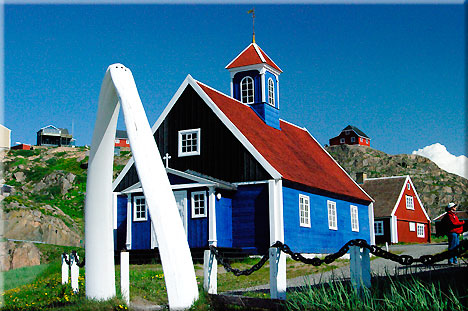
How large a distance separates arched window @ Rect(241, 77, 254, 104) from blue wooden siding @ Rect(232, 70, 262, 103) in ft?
0.58

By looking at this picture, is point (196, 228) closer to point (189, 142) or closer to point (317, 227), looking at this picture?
point (189, 142)

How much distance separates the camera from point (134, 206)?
2364 centimetres

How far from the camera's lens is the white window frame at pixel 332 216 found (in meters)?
27.2

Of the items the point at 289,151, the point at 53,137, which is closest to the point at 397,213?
the point at 289,151

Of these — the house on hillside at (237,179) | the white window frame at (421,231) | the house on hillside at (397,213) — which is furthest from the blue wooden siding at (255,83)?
the white window frame at (421,231)

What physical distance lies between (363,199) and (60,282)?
20144mm

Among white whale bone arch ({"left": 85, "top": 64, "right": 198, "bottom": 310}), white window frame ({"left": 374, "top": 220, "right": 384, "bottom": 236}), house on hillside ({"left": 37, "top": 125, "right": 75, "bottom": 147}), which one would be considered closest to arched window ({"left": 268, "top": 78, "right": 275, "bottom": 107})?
white whale bone arch ({"left": 85, "top": 64, "right": 198, "bottom": 310})

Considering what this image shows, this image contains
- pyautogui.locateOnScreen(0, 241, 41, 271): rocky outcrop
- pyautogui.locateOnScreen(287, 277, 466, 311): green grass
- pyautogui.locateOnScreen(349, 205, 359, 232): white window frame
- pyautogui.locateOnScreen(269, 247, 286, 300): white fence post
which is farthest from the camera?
pyautogui.locateOnScreen(349, 205, 359, 232): white window frame

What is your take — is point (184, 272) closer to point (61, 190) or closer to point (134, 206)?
point (134, 206)

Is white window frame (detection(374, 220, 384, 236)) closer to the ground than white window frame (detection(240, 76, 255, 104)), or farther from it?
closer to the ground

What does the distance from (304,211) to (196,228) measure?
16.7 feet

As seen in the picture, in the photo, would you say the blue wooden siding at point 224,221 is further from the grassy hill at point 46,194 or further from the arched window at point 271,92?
the grassy hill at point 46,194

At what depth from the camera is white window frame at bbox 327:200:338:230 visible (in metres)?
27.2

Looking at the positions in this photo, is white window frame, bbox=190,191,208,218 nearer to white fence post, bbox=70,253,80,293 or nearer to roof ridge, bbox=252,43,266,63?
roof ridge, bbox=252,43,266,63
